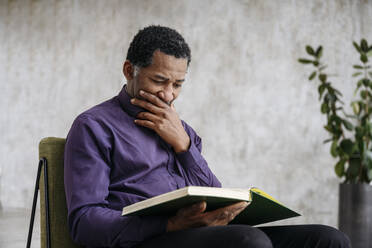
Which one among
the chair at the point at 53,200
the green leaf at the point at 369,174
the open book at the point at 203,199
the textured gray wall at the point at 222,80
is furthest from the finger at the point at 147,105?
the textured gray wall at the point at 222,80

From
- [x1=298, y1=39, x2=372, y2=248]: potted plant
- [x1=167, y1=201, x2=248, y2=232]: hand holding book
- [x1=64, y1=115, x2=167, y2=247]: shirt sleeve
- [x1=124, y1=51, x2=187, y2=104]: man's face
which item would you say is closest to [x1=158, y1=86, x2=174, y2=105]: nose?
[x1=124, y1=51, x2=187, y2=104]: man's face

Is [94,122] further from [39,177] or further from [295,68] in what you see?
[295,68]

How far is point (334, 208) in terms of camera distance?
4574 mm

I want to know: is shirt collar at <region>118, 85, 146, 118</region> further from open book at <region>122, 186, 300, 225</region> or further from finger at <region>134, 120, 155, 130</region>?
open book at <region>122, 186, 300, 225</region>

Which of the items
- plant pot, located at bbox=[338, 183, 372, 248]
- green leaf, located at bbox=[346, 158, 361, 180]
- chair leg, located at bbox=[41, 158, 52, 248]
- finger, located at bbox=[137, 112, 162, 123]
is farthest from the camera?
green leaf, located at bbox=[346, 158, 361, 180]

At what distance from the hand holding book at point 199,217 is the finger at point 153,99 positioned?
404mm

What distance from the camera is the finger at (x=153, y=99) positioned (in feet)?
4.46

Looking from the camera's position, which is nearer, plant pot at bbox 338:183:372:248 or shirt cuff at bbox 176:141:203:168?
shirt cuff at bbox 176:141:203:168

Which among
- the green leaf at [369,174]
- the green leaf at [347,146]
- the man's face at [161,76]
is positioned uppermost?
the man's face at [161,76]

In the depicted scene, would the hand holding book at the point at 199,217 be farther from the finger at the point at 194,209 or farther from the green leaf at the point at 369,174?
the green leaf at the point at 369,174

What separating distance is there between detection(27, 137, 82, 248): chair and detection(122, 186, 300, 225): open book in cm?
33

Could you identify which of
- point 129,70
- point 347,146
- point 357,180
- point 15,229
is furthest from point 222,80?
point 129,70

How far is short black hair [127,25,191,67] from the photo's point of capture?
137cm

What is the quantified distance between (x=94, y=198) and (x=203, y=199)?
312 mm
